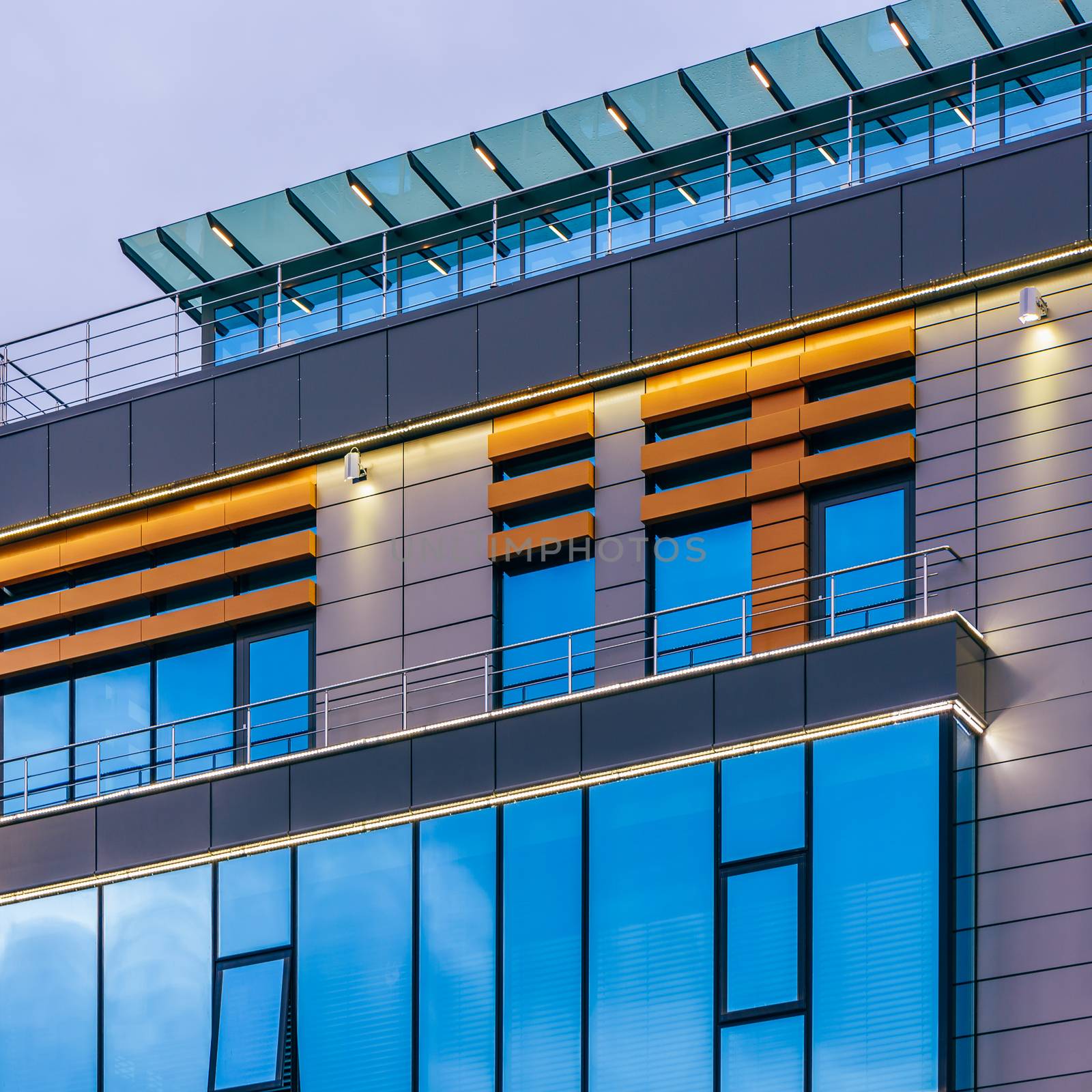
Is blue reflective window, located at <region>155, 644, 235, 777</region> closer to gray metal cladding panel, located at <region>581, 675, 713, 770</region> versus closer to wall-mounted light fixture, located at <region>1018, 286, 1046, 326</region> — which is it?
gray metal cladding panel, located at <region>581, 675, 713, 770</region>

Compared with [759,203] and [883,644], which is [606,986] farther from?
[759,203]

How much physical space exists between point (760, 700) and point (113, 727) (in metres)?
9.45

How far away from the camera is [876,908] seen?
2422cm

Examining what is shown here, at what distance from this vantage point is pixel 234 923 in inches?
1089

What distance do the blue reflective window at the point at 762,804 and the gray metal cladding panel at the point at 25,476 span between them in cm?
1109

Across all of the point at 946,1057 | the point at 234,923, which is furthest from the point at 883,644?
the point at 234,923

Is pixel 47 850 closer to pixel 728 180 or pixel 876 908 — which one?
pixel 876 908

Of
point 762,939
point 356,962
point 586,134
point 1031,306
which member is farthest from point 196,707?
point 1031,306

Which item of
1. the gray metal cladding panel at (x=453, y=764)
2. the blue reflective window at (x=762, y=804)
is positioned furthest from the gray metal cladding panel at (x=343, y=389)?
the blue reflective window at (x=762, y=804)

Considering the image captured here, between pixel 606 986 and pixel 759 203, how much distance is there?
33.4 feet

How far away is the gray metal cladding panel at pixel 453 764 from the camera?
2698 centimetres

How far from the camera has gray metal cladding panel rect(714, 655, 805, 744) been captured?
25484 millimetres

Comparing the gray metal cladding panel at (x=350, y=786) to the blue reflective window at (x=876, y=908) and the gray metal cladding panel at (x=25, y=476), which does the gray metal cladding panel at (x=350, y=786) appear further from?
the gray metal cladding panel at (x=25, y=476)

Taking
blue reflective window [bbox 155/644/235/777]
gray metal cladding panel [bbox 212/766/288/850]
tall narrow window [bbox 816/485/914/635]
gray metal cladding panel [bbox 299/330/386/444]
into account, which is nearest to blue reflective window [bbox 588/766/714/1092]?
tall narrow window [bbox 816/485/914/635]
